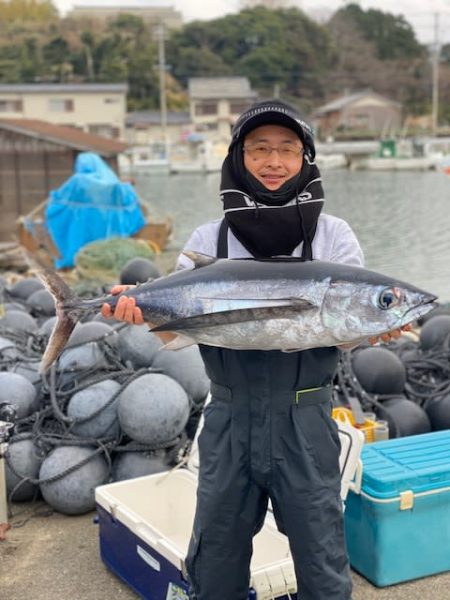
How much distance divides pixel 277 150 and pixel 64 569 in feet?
9.45

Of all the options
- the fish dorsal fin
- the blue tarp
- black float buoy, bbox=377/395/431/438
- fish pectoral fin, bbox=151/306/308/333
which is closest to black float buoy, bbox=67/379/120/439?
black float buoy, bbox=377/395/431/438

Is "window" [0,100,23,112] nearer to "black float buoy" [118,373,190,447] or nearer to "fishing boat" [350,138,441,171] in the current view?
"fishing boat" [350,138,441,171]

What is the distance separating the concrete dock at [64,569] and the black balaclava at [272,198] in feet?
7.05

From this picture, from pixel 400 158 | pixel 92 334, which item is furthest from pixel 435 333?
pixel 400 158

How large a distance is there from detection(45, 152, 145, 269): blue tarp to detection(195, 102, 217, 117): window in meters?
73.4

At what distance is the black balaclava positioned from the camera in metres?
2.95

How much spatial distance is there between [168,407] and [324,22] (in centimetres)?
12730

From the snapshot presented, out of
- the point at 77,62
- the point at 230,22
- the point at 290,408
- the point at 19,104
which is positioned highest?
the point at 230,22

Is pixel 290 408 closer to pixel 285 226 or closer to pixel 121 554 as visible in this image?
pixel 285 226

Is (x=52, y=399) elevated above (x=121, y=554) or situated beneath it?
elevated above

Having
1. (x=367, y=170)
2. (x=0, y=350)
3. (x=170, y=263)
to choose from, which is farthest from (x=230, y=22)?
(x=0, y=350)

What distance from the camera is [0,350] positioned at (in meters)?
6.20

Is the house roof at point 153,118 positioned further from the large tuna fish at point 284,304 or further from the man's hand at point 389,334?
the man's hand at point 389,334

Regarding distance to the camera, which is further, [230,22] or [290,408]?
[230,22]
